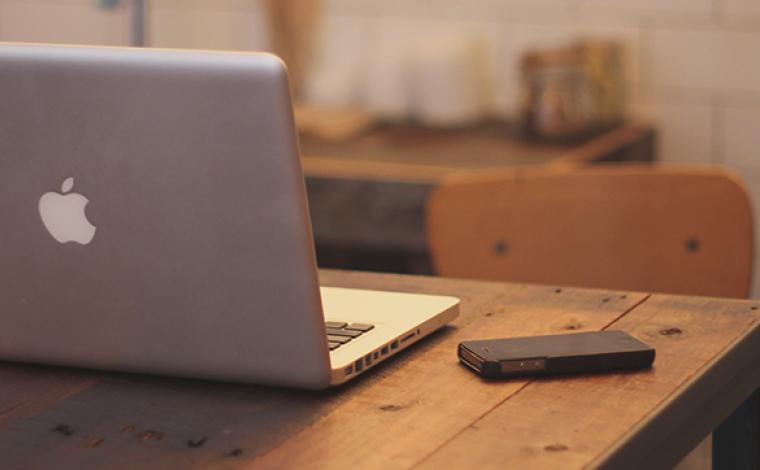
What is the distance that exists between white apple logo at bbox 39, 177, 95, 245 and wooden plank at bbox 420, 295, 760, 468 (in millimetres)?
349

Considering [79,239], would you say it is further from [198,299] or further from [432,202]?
[432,202]

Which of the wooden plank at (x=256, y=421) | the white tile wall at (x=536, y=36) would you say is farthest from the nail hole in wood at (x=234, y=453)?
the white tile wall at (x=536, y=36)

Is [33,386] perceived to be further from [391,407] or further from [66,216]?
[391,407]

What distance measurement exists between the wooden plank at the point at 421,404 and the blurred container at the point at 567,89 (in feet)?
5.13

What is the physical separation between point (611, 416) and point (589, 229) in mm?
957

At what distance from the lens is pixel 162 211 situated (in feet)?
3.53

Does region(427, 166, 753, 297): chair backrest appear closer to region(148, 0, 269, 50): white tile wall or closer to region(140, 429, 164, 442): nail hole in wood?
region(140, 429, 164, 442): nail hole in wood

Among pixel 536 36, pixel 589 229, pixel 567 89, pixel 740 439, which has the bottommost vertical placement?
pixel 740 439

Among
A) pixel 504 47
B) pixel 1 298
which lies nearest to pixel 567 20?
pixel 504 47

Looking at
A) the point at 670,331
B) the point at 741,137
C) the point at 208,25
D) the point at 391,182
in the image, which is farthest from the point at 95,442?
the point at 208,25

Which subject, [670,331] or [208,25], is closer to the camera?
[670,331]

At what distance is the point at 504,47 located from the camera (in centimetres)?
317

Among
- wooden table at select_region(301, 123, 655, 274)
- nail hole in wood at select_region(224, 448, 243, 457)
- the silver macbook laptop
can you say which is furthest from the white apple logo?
wooden table at select_region(301, 123, 655, 274)

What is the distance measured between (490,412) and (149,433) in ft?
0.83
